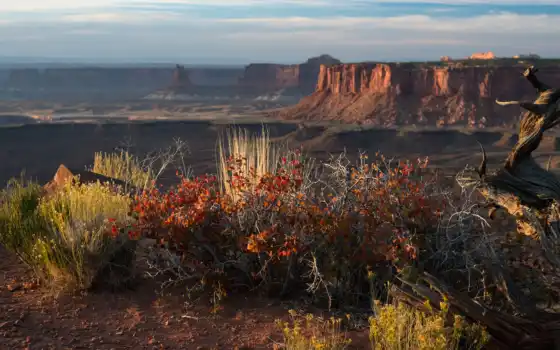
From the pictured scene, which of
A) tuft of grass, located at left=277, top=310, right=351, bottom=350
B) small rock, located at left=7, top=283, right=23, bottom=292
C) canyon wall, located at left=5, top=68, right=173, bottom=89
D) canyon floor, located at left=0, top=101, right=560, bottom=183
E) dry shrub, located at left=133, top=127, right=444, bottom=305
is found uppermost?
dry shrub, located at left=133, top=127, right=444, bottom=305

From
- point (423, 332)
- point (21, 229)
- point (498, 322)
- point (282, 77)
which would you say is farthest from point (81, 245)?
point (282, 77)

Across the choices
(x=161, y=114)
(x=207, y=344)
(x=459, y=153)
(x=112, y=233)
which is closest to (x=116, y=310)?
(x=112, y=233)

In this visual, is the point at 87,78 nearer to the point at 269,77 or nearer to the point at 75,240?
the point at 269,77

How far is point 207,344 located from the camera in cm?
475

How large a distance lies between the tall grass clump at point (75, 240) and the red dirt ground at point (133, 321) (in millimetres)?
226

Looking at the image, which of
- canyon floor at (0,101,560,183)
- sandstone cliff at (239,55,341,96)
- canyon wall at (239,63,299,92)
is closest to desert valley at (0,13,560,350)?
canyon floor at (0,101,560,183)

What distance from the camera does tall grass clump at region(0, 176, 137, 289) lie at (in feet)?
18.8

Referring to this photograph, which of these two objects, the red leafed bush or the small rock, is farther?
the small rock

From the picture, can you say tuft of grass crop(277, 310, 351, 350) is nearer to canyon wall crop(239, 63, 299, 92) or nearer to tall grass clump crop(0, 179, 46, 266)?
tall grass clump crop(0, 179, 46, 266)

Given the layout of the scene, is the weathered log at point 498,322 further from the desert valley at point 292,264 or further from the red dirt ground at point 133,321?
the red dirt ground at point 133,321

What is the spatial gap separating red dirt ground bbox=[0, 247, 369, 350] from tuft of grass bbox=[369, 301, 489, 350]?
572 millimetres

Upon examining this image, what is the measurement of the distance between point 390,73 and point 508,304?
59376 mm

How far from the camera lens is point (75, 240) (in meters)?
5.79

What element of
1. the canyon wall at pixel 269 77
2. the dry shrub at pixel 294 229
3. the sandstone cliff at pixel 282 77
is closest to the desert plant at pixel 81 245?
the dry shrub at pixel 294 229
